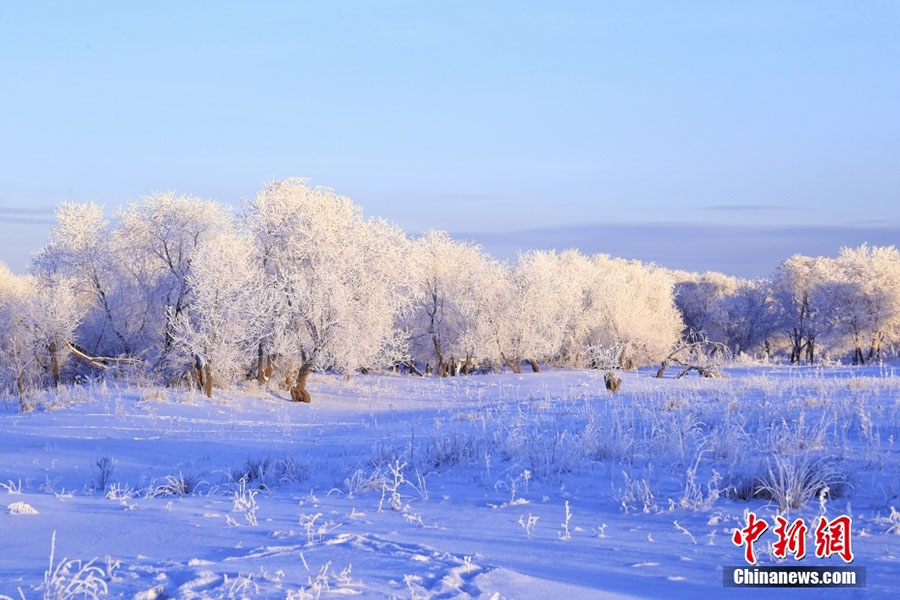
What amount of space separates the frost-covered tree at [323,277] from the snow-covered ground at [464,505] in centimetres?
1115

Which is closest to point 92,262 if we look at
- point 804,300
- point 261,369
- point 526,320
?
point 261,369

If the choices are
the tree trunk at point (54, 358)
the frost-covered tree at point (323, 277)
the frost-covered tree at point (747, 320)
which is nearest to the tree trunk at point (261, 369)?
the frost-covered tree at point (323, 277)

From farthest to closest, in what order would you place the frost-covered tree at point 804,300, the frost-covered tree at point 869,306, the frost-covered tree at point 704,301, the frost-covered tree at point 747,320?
the frost-covered tree at point 704,301 < the frost-covered tree at point 747,320 < the frost-covered tree at point 804,300 < the frost-covered tree at point 869,306

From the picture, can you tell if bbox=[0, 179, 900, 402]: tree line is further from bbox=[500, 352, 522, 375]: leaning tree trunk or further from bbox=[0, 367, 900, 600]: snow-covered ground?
bbox=[0, 367, 900, 600]: snow-covered ground

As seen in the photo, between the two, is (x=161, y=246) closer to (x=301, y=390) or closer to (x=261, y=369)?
(x=261, y=369)

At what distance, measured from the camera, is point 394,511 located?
6293 mm

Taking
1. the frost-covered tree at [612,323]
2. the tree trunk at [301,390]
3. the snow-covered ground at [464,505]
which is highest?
the frost-covered tree at [612,323]

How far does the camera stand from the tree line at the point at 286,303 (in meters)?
24.6

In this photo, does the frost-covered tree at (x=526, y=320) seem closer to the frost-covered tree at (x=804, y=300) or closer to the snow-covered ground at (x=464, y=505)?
the frost-covered tree at (x=804, y=300)

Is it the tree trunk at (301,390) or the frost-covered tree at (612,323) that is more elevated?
the frost-covered tree at (612,323)

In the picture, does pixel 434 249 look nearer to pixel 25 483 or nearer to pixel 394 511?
pixel 25 483

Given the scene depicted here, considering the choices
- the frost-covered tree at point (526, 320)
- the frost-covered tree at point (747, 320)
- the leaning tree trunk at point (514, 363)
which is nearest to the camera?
the leaning tree trunk at point (514, 363)

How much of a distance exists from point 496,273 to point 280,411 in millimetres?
21032

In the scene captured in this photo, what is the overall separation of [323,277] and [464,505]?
61.5 feet
